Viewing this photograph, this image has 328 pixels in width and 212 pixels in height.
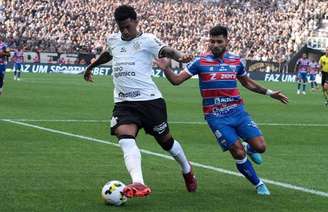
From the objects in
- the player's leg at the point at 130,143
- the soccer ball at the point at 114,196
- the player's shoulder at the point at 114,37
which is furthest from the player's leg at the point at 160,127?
the soccer ball at the point at 114,196

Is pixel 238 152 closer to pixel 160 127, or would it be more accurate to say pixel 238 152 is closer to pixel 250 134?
pixel 250 134

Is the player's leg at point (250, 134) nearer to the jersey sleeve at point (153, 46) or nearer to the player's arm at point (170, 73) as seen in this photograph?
the player's arm at point (170, 73)

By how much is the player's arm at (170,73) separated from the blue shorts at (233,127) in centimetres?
69

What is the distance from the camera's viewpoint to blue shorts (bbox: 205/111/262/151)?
10828mm

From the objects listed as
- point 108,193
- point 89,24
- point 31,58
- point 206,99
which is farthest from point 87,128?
point 89,24

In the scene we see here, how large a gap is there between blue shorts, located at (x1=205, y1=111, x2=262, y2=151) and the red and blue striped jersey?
0.08 metres

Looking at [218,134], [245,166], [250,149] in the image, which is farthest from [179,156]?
[250,149]

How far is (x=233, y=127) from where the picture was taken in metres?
11.0

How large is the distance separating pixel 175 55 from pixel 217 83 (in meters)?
1.29

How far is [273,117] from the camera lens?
82.1ft

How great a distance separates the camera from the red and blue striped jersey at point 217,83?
1104cm

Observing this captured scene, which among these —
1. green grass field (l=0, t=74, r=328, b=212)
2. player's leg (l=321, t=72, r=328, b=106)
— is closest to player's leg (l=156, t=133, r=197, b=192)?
green grass field (l=0, t=74, r=328, b=212)

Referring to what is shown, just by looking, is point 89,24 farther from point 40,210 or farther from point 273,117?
point 40,210

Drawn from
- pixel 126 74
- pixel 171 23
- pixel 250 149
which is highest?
pixel 126 74
